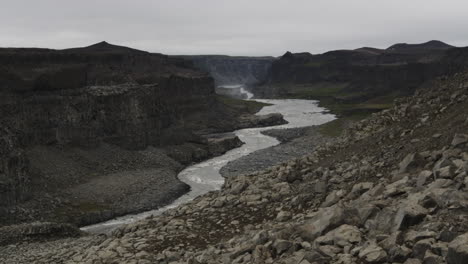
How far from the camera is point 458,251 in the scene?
9789mm

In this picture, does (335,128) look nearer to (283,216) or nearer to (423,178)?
(283,216)

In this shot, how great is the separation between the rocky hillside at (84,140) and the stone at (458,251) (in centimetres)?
4465

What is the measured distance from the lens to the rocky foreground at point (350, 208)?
1185 cm

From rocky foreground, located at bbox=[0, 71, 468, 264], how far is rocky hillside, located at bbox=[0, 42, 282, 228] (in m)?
22.1

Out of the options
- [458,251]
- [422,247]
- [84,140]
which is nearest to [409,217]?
[422,247]

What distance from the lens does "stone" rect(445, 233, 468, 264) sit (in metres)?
9.72

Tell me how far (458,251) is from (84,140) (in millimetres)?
67252

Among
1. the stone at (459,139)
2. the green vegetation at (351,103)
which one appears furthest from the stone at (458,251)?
the green vegetation at (351,103)

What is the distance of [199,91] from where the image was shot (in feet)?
412

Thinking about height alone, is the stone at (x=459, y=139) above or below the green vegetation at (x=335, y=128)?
above

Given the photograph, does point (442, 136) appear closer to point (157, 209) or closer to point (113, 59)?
point (157, 209)

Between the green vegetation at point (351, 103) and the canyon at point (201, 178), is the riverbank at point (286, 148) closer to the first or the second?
the canyon at point (201, 178)

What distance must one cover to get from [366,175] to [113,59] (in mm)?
81311

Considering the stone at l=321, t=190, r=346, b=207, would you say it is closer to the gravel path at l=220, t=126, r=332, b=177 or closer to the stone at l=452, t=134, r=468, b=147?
the stone at l=452, t=134, r=468, b=147
